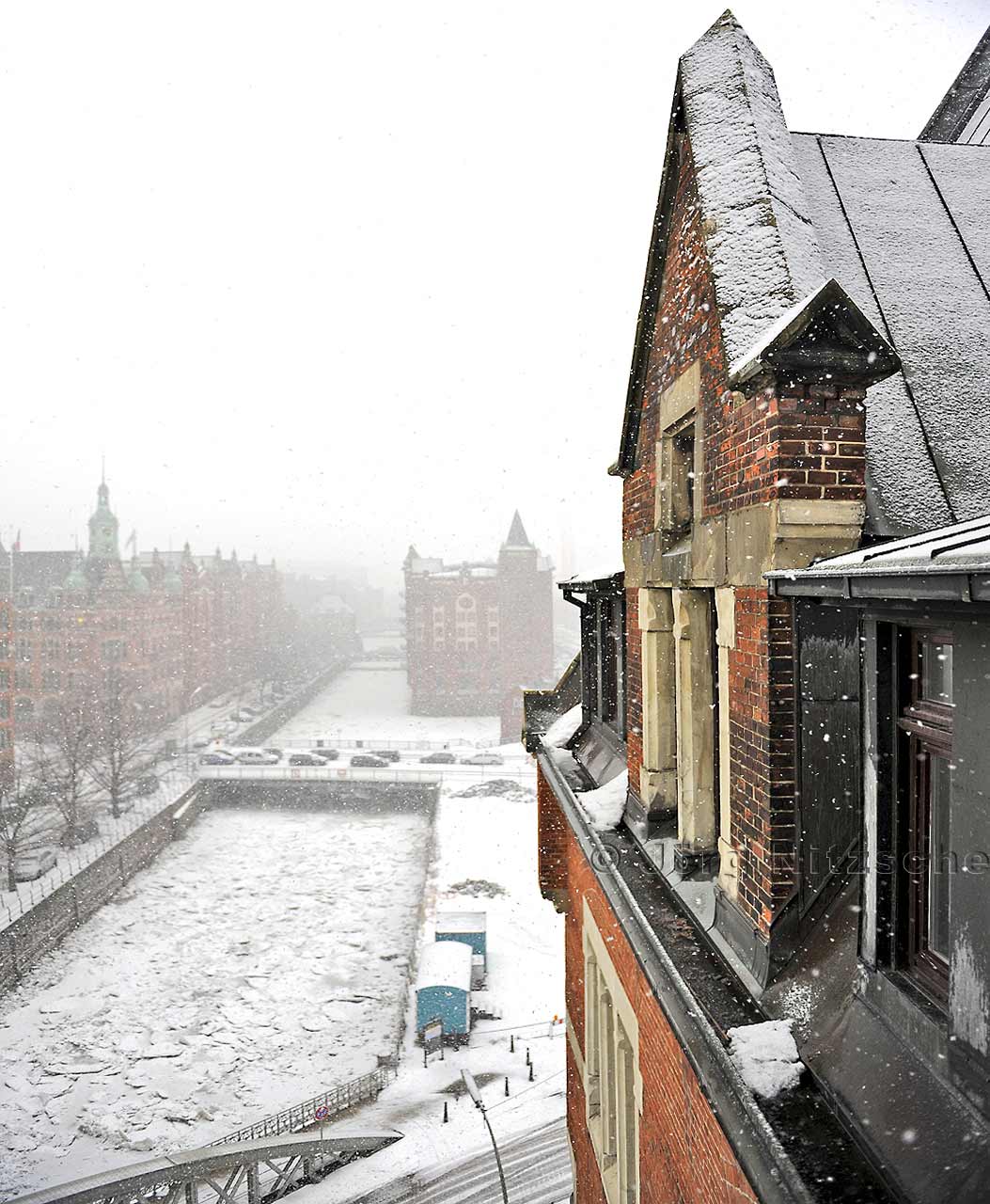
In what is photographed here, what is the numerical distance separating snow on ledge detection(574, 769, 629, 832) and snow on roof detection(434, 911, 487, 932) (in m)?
17.2

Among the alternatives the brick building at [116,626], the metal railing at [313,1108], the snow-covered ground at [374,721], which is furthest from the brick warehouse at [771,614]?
the snow-covered ground at [374,721]

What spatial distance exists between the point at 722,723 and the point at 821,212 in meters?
3.24

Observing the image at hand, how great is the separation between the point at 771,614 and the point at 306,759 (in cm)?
4444

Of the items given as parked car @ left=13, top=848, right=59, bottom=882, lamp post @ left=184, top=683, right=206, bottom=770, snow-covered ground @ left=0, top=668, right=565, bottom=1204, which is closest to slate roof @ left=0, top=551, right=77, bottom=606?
lamp post @ left=184, top=683, right=206, bottom=770

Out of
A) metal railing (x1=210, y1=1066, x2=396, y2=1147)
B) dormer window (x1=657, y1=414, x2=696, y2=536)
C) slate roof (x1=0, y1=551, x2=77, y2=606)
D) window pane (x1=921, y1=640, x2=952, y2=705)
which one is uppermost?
slate roof (x1=0, y1=551, x2=77, y2=606)

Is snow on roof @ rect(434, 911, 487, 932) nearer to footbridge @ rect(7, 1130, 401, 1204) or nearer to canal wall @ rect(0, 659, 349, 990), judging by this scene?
footbridge @ rect(7, 1130, 401, 1204)

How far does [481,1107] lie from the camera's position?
615 inches

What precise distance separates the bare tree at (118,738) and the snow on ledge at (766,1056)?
37.5 m

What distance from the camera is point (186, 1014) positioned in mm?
20594

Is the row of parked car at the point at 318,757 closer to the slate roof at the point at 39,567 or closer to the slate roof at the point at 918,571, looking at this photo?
the slate roof at the point at 39,567

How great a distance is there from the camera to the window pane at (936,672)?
2.49 meters

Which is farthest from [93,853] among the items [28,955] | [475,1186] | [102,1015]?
[475,1186]

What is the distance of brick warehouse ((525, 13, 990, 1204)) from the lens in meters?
2.70

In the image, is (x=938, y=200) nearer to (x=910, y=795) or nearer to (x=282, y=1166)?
(x=910, y=795)
